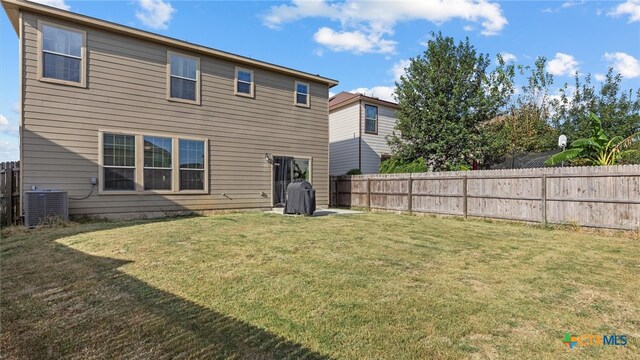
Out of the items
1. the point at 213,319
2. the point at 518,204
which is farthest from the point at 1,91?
the point at 518,204

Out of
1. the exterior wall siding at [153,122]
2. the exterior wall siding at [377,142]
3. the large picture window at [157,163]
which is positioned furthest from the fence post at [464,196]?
the large picture window at [157,163]

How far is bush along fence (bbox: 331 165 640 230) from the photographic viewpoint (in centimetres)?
733

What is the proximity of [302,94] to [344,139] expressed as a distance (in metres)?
5.33

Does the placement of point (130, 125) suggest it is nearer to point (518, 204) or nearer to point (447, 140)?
point (518, 204)

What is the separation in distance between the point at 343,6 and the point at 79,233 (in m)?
9.71

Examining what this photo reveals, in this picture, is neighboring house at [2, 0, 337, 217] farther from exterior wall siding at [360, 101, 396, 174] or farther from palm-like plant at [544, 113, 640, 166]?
palm-like plant at [544, 113, 640, 166]

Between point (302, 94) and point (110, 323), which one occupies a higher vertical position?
point (302, 94)

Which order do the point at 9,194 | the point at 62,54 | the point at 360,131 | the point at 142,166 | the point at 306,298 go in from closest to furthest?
the point at 306,298 → the point at 9,194 → the point at 62,54 → the point at 142,166 → the point at 360,131

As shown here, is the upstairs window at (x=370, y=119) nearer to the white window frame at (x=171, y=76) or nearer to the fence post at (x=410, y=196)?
the fence post at (x=410, y=196)

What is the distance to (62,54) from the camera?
→ 8148 mm

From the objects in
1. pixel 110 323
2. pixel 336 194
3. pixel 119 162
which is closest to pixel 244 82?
pixel 119 162

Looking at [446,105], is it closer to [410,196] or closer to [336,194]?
[410,196]

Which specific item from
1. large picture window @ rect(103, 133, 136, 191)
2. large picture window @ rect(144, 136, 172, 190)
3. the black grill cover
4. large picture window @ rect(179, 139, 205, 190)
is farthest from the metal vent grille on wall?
the black grill cover

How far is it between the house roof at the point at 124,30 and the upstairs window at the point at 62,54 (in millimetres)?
307
